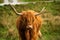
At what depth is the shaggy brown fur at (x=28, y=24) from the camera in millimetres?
1500

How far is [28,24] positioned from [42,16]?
15cm

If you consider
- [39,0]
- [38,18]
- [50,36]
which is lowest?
[50,36]

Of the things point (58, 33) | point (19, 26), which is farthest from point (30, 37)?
point (58, 33)

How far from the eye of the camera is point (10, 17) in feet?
5.24

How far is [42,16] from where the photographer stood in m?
1.59

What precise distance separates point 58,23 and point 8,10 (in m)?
0.35

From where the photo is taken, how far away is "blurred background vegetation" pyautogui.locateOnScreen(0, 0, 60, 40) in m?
1.59

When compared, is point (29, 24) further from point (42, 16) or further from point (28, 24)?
point (42, 16)

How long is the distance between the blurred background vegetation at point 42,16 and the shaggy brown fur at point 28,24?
0.04 meters

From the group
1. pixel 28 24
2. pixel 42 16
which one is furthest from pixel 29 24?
pixel 42 16

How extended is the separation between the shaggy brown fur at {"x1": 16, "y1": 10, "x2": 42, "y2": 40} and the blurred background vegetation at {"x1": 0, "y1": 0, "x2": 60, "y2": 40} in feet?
0.15

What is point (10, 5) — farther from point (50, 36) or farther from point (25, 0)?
point (50, 36)

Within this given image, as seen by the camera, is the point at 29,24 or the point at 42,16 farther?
the point at 42,16

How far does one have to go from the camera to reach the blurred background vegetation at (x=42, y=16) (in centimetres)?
159
